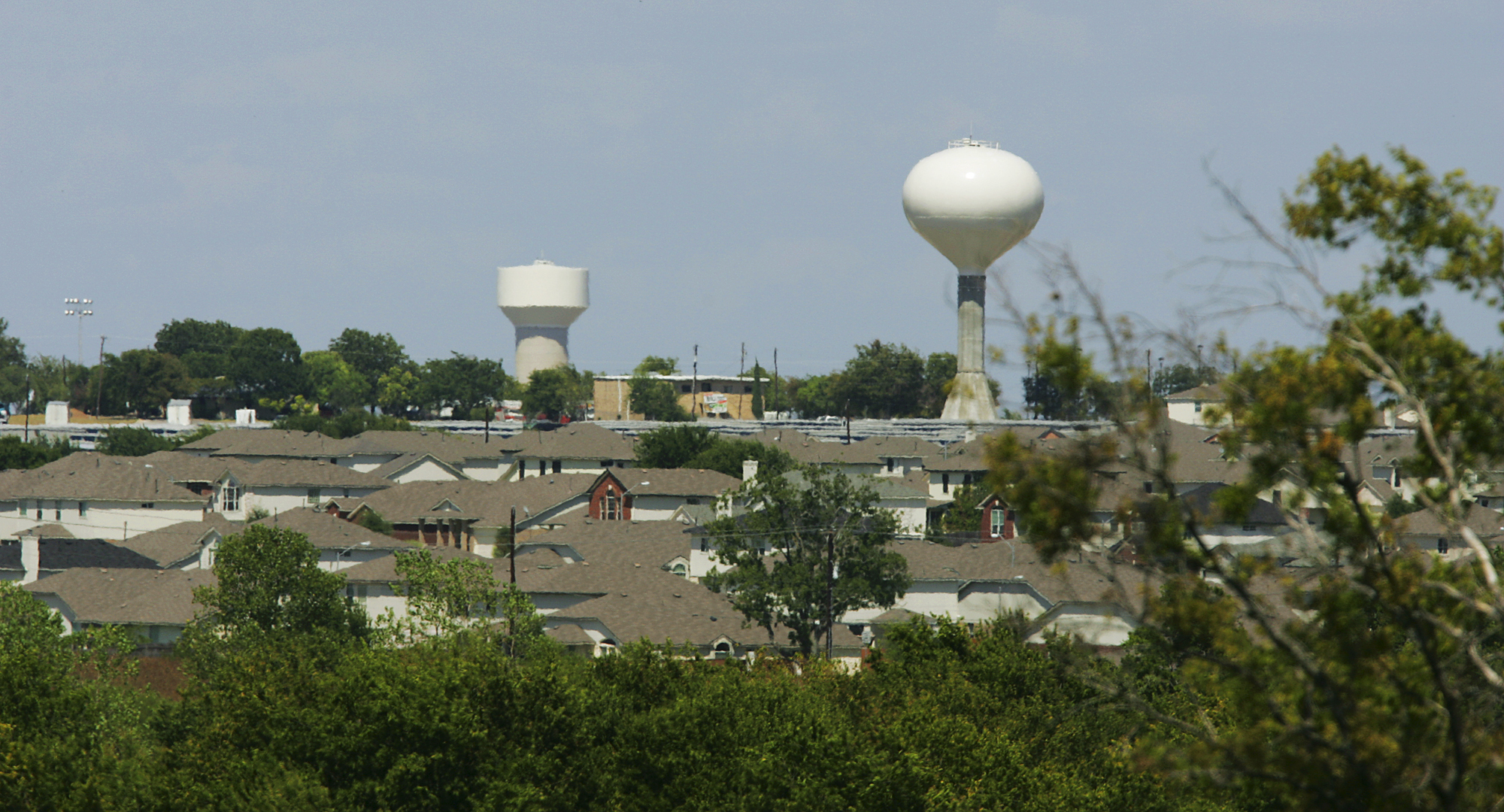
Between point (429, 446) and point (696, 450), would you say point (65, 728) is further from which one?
point (429, 446)

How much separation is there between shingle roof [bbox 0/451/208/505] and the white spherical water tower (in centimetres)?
7684

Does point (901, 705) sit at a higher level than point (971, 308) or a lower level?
lower

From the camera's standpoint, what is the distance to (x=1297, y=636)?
1237 centimetres

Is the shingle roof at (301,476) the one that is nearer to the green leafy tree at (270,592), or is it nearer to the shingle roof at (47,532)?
the shingle roof at (47,532)

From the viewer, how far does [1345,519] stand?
476 inches

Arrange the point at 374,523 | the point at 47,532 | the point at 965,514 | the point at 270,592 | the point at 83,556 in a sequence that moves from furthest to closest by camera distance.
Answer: the point at 965,514 < the point at 374,523 < the point at 47,532 < the point at 83,556 < the point at 270,592

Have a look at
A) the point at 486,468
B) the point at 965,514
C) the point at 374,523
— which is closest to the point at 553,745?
the point at 374,523

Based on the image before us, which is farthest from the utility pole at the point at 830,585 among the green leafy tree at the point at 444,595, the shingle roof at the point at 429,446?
the shingle roof at the point at 429,446

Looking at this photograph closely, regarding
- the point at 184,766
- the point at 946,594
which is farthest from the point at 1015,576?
the point at 184,766

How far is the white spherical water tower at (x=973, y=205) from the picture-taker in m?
169

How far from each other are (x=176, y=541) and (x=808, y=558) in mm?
42479

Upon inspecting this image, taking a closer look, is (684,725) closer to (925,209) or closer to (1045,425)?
(1045,425)

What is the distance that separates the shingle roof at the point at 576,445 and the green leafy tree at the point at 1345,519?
124 metres

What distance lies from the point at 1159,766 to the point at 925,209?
161 m
